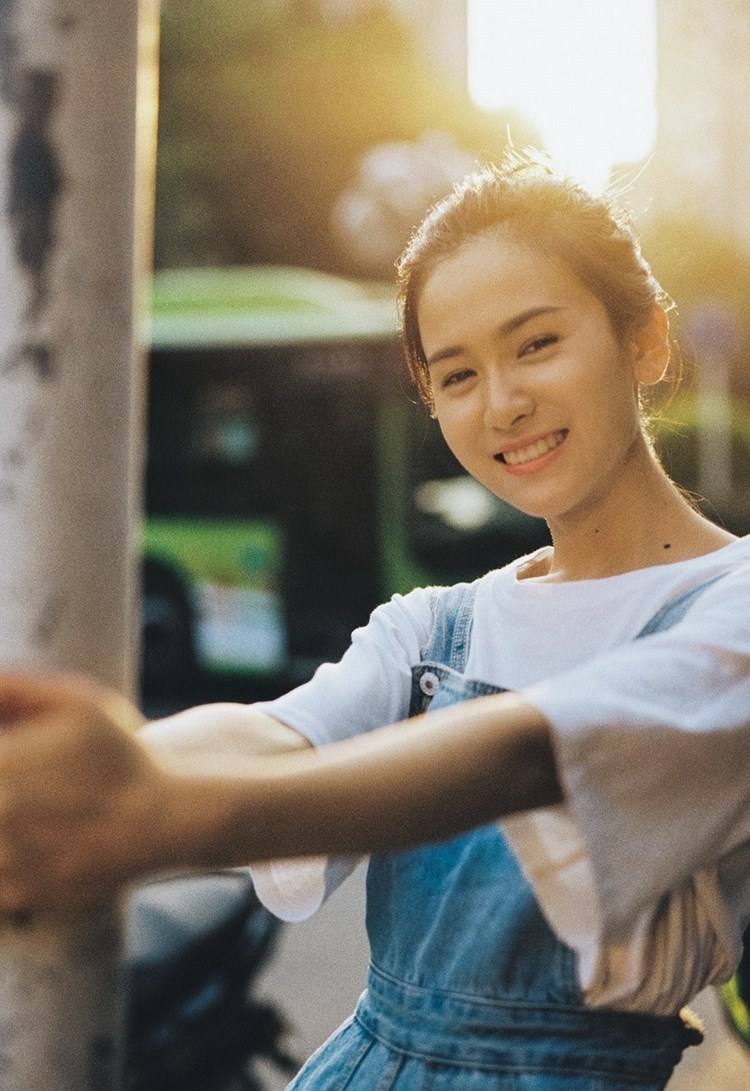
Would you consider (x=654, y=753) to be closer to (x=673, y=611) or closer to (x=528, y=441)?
(x=673, y=611)

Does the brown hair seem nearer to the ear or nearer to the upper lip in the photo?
the ear

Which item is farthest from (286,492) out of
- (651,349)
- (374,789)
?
(374,789)

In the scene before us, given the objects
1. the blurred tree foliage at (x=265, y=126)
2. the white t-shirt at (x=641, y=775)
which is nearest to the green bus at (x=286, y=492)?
the blurred tree foliage at (x=265, y=126)

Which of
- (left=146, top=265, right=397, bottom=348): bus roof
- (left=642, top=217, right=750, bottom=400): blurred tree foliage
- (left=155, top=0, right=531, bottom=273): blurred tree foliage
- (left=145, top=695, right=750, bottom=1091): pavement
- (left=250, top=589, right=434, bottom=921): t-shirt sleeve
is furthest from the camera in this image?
(left=155, top=0, right=531, bottom=273): blurred tree foliage

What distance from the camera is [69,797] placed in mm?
665

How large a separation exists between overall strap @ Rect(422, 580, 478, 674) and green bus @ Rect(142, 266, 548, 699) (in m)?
8.15

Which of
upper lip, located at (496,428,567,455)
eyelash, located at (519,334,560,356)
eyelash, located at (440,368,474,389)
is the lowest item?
upper lip, located at (496,428,567,455)

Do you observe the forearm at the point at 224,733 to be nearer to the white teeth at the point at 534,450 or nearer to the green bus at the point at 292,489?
the white teeth at the point at 534,450

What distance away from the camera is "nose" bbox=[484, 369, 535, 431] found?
1.32 metres

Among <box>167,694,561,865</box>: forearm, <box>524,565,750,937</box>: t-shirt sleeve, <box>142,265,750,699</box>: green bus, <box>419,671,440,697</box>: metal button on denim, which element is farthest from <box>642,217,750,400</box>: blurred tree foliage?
<box>167,694,561,865</box>: forearm

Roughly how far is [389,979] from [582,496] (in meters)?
0.52

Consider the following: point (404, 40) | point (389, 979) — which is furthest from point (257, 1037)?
point (404, 40)

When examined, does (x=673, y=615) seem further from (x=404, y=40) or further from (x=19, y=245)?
(x=404, y=40)

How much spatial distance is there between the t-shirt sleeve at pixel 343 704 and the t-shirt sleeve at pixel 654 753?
0.41m
